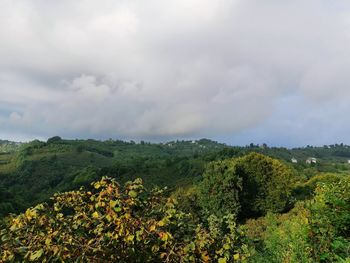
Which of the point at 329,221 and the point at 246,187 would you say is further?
the point at 246,187

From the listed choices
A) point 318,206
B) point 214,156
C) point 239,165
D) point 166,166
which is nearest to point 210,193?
point 239,165

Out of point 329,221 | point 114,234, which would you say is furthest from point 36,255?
point 329,221

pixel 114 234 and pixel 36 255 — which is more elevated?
pixel 114 234

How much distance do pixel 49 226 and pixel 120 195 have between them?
1.13 m

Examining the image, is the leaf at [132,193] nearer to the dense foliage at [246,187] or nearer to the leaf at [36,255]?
the leaf at [36,255]

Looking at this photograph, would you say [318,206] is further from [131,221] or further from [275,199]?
[275,199]

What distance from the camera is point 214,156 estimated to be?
136625 millimetres

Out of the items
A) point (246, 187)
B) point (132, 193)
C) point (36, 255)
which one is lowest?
point (36, 255)

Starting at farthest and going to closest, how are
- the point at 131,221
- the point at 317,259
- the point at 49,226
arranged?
1. the point at 317,259
2. the point at 49,226
3. the point at 131,221

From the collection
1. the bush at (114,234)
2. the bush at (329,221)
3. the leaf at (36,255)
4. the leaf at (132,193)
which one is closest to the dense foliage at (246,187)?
the bush at (329,221)

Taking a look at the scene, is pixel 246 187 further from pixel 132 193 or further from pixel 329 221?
pixel 132 193

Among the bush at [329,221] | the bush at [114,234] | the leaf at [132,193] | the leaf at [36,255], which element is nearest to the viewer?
the leaf at [36,255]

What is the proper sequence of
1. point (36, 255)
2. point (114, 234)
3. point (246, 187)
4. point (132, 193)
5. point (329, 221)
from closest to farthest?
point (36, 255) < point (114, 234) < point (132, 193) < point (329, 221) < point (246, 187)

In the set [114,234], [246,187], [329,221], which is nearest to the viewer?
[114,234]
